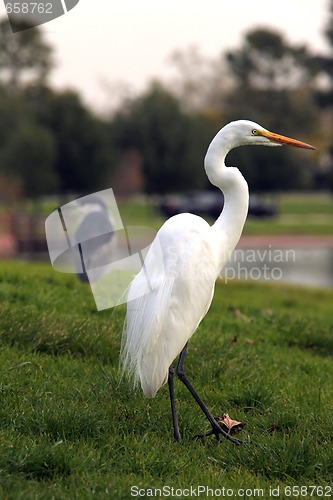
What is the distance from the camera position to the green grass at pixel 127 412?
315 centimetres

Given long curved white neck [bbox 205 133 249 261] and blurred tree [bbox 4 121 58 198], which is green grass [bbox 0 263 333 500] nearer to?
long curved white neck [bbox 205 133 249 261]

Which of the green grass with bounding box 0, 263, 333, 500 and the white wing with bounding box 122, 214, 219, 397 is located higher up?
the white wing with bounding box 122, 214, 219, 397

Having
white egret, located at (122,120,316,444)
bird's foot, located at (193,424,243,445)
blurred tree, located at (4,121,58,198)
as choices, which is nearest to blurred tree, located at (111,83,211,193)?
blurred tree, located at (4,121,58,198)

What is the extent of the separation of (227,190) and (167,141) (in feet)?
106

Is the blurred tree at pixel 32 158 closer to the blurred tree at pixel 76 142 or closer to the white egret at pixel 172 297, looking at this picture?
the blurred tree at pixel 76 142

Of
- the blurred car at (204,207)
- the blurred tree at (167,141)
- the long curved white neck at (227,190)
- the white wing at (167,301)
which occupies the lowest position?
the blurred car at (204,207)

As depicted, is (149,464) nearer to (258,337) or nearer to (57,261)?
(258,337)

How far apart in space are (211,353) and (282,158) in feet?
126

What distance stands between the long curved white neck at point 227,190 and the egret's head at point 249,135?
4 centimetres

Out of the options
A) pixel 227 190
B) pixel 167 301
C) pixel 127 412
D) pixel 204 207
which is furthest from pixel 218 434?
pixel 204 207

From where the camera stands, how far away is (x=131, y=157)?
43500 mm

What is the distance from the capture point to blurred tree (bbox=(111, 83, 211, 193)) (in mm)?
35750

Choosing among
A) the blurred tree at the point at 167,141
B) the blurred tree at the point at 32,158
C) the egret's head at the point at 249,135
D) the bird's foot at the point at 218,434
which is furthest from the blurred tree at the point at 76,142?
the bird's foot at the point at 218,434

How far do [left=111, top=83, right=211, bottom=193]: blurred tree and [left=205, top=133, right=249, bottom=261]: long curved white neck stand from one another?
32.0 m
